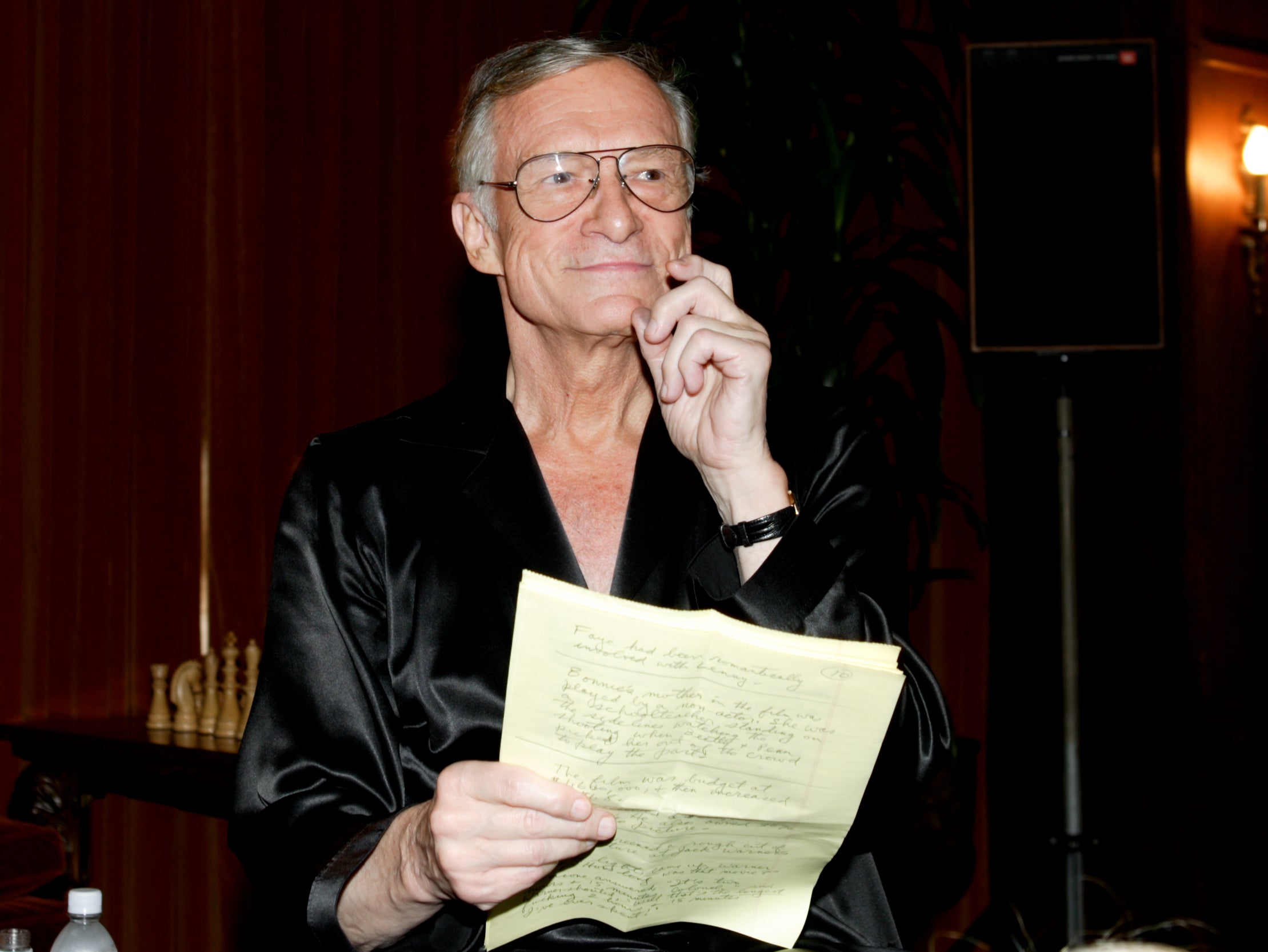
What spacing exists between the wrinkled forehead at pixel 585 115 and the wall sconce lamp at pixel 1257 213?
4.15 m

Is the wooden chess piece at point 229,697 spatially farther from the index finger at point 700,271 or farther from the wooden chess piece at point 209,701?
the index finger at point 700,271

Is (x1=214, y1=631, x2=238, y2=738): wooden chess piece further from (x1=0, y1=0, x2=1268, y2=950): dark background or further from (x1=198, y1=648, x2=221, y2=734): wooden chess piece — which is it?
(x1=0, y1=0, x2=1268, y2=950): dark background

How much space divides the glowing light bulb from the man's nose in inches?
167

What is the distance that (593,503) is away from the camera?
154cm

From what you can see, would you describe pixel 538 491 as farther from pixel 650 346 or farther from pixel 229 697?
pixel 229 697

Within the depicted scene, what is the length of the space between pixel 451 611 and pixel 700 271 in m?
0.48

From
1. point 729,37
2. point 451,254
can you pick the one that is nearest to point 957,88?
point 729,37

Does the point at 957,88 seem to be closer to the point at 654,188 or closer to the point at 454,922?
the point at 654,188

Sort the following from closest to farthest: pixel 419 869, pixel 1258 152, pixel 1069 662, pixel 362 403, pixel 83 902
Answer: pixel 419 869 → pixel 83 902 → pixel 1069 662 → pixel 362 403 → pixel 1258 152

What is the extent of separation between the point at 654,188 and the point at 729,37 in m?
1.24

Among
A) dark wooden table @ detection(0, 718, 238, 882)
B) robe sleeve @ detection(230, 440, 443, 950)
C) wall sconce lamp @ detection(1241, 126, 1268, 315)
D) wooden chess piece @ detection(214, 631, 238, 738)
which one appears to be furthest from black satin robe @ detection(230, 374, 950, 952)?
wall sconce lamp @ detection(1241, 126, 1268, 315)

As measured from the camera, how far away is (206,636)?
10.6 feet

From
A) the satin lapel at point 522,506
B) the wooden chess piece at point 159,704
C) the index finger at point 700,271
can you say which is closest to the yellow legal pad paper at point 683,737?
the satin lapel at point 522,506

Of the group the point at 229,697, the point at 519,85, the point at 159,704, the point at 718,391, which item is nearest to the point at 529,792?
the point at 718,391
